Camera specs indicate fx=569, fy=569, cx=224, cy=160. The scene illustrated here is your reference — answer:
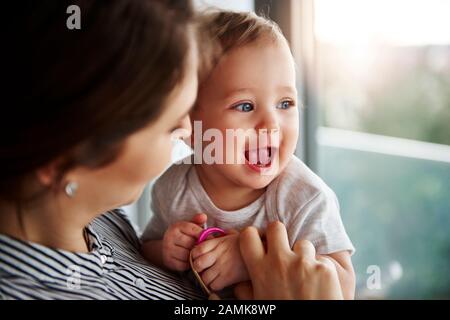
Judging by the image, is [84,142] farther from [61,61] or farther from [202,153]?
[202,153]

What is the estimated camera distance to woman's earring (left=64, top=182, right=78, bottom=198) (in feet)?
2.46

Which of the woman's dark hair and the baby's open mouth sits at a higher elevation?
the woman's dark hair

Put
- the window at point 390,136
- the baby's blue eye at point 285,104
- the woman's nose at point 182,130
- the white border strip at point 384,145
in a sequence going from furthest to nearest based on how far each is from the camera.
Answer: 1. the white border strip at point 384,145
2. the window at point 390,136
3. the baby's blue eye at point 285,104
4. the woman's nose at point 182,130

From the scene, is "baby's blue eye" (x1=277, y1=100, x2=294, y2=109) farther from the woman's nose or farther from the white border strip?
the white border strip

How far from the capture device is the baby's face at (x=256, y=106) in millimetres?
861

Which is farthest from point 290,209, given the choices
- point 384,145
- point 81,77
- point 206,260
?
point 384,145

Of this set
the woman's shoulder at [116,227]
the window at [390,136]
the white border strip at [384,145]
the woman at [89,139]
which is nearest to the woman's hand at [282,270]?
the woman at [89,139]

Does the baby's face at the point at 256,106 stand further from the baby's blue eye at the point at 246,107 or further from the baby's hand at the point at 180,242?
the baby's hand at the point at 180,242

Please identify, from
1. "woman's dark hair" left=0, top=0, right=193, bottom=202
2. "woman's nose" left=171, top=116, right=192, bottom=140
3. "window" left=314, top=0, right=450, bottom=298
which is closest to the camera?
"woman's dark hair" left=0, top=0, right=193, bottom=202

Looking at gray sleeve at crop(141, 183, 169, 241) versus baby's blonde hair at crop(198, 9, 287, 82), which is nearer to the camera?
baby's blonde hair at crop(198, 9, 287, 82)

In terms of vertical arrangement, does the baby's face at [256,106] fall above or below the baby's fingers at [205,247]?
above

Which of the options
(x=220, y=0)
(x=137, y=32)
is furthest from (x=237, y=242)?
(x=220, y=0)

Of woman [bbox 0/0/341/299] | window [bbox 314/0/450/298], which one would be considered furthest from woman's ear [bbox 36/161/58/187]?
window [bbox 314/0/450/298]

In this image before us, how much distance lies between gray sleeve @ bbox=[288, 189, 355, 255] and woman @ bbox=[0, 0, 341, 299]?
6 centimetres
